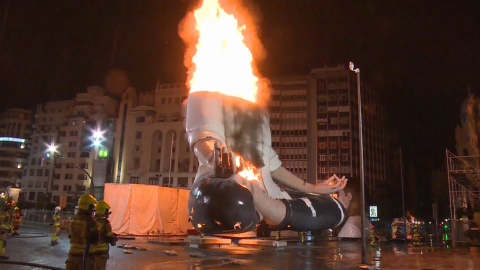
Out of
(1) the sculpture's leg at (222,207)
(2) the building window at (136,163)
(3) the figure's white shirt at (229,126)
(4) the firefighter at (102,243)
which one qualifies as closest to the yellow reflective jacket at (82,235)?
(4) the firefighter at (102,243)

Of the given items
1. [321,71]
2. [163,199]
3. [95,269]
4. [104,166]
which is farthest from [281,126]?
[95,269]

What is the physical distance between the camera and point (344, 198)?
62.1 ft

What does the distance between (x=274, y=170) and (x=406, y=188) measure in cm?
3827

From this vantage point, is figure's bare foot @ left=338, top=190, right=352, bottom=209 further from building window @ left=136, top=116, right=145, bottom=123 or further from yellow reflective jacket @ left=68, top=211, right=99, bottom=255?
building window @ left=136, top=116, right=145, bottom=123

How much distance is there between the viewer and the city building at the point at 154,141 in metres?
81.9

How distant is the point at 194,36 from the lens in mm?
18141

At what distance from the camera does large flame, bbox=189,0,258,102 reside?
17.5 m

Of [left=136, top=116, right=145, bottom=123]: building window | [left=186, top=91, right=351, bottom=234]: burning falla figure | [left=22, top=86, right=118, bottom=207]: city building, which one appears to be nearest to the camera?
[left=186, top=91, right=351, bottom=234]: burning falla figure

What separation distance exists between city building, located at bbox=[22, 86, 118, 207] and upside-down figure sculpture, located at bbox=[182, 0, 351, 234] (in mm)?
71483

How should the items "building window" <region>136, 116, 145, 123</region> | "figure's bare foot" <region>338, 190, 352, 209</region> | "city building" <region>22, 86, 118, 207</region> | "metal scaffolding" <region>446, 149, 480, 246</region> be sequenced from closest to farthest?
"figure's bare foot" <region>338, 190, 352, 209</region> → "metal scaffolding" <region>446, 149, 480, 246</region> → "building window" <region>136, 116, 145, 123</region> → "city building" <region>22, 86, 118, 207</region>

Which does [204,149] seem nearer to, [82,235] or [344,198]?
[344,198]

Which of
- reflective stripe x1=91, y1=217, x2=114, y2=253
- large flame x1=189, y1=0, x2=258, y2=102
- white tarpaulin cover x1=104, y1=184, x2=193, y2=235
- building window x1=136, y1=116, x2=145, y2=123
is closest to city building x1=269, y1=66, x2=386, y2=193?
building window x1=136, y1=116, x2=145, y2=123

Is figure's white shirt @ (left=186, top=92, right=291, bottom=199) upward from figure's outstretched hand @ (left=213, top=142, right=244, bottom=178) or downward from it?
upward

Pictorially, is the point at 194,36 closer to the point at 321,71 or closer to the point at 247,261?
the point at 247,261
